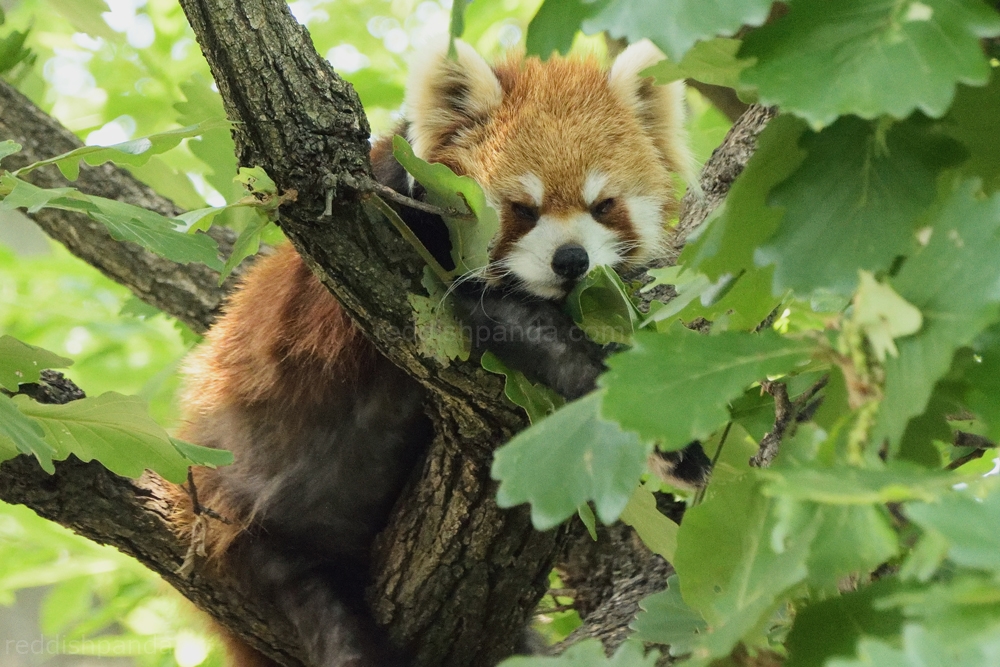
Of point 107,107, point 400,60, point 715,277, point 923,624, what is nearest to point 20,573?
point 107,107

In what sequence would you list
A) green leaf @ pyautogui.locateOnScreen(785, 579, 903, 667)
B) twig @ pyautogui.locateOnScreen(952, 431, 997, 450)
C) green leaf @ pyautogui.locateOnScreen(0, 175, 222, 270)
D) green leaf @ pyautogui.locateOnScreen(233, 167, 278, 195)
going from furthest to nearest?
Result: twig @ pyautogui.locateOnScreen(952, 431, 997, 450), green leaf @ pyautogui.locateOnScreen(233, 167, 278, 195), green leaf @ pyautogui.locateOnScreen(0, 175, 222, 270), green leaf @ pyautogui.locateOnScreen(785, 579, 903, 667)

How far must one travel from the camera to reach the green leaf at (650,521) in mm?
1939

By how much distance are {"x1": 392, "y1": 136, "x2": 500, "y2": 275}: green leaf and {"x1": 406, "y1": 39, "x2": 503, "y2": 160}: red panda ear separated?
2.44ft

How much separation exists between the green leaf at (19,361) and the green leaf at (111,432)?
132 millimetres

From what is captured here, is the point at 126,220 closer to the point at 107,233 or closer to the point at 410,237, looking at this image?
the point at 410,237

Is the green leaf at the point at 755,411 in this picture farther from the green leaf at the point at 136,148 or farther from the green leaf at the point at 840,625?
the green leaf at the point at 136,148

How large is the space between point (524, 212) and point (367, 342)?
52cm

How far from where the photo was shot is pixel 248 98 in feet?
5.10

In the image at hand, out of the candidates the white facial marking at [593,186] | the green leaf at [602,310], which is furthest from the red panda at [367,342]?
the green leaf at [602,310]

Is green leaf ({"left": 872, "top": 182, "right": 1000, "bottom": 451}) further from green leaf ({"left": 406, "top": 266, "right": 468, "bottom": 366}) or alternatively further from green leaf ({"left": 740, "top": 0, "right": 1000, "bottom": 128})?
green leaf ({"left": 406, "top": 266, "right": 468, "bottom": 366})

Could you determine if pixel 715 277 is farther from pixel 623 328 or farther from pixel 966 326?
pixel 623 328

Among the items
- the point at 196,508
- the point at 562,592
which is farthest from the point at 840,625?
the point at 562,592

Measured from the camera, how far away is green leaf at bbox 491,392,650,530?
3.09 ft

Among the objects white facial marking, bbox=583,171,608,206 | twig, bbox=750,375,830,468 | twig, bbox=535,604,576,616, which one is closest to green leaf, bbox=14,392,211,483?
twig, bbox=750,375,830,468
